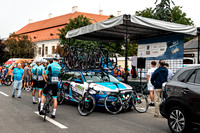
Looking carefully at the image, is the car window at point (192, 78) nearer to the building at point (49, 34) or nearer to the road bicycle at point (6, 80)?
the road bicycle at point (6, 80)

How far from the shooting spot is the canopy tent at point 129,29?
12.1m

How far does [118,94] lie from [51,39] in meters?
59.7

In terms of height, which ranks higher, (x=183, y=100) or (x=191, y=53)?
(x=191, y=53)

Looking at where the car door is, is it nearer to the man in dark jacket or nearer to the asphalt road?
the asphalt road

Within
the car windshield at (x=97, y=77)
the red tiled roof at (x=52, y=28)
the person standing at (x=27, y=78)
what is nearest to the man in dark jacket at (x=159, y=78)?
the car windshield at (x=97, y=77)

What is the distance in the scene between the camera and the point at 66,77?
11953 millimetres

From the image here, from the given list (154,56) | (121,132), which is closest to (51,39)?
(154,56)

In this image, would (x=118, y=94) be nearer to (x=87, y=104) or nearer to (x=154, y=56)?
(x=87, y=104)

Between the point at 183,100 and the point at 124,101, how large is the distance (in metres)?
3.57

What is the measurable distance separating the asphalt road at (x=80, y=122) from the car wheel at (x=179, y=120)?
1.81ft

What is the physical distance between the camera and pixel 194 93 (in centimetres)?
600

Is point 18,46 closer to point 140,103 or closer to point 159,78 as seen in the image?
point 140,103

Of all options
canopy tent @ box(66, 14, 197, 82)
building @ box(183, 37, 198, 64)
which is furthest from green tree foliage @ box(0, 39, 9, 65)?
canopy tent @ box(66, 14, 197, 82)

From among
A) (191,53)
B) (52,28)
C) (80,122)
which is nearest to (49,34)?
(52,28)
